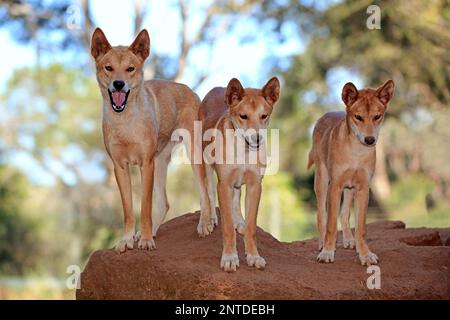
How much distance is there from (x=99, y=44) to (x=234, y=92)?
1.44 meters

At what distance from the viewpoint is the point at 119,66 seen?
23.7ft

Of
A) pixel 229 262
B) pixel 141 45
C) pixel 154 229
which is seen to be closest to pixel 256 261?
pixel 229 262

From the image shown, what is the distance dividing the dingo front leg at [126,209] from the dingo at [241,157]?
0.99 metres

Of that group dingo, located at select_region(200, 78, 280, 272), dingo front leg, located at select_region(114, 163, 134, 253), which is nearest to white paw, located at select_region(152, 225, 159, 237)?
dingo front leg, located at select_region(114, 163, 134, 253)

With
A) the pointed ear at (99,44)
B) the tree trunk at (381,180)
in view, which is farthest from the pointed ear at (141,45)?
the tree trunk at (381,180)

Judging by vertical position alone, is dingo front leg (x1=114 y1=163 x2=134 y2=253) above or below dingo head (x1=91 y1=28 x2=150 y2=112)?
below

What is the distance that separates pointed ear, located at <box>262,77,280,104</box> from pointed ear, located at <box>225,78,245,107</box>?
0.20 meters

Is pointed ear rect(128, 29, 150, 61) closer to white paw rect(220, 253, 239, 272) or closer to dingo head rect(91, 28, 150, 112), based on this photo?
dingo head rect(91, 28, 150, 112)

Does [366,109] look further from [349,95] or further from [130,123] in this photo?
[130,123]

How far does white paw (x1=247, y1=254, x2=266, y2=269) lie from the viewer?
6.96 m

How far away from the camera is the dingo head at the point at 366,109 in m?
7.10

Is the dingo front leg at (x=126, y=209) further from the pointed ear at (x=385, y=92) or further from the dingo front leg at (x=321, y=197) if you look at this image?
the pointed ear at (x=385, y=92)
